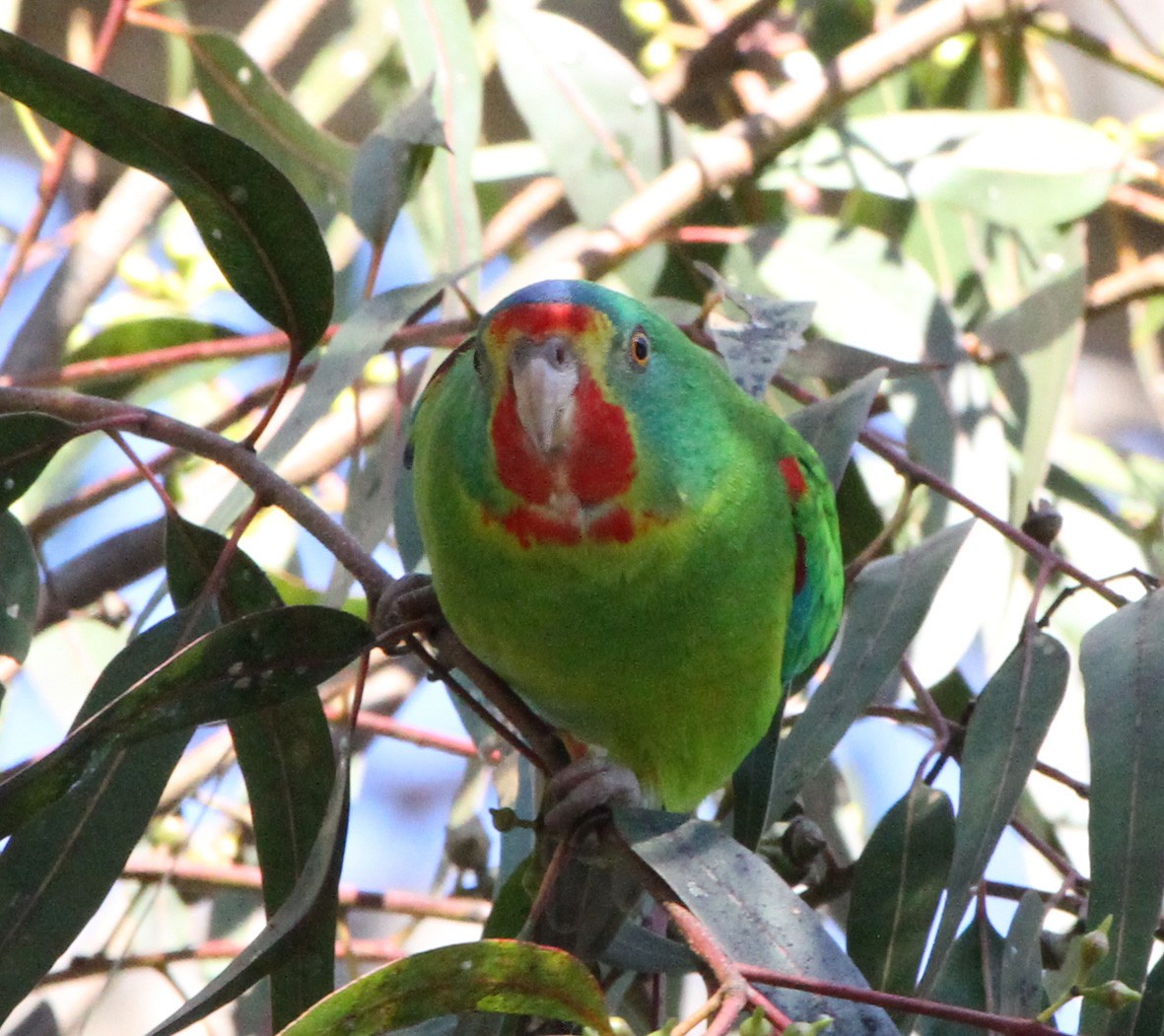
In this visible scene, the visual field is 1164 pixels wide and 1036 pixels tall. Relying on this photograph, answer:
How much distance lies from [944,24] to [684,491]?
1519 millimetres

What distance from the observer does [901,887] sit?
5.41 ft

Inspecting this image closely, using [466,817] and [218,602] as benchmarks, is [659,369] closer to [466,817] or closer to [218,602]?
[218,602]

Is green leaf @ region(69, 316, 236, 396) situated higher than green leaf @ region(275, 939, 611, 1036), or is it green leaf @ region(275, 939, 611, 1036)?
green leaf @ region(69, 316, 236, 396)

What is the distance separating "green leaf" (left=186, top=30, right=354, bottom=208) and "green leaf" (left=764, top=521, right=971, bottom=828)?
1.12 m

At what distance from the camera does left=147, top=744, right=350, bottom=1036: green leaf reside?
127 cm

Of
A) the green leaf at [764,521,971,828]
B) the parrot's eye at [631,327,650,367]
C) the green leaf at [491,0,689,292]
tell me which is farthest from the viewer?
the green leaf at [491,0,689,292]

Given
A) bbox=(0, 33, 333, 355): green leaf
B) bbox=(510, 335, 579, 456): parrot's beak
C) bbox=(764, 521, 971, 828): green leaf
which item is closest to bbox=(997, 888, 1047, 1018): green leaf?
bbox=(764, 521, 971, 828): green leaf

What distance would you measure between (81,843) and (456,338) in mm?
923

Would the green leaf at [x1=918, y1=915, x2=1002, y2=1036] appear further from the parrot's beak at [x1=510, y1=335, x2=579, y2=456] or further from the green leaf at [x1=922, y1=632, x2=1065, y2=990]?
the parrot's beak at [x1=510, y1=335, x2=579, y2=456]

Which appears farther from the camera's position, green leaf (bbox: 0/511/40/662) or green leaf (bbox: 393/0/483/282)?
green leaf (bbox: 393/0/483/282)

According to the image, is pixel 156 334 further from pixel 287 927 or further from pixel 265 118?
pixel 287 927

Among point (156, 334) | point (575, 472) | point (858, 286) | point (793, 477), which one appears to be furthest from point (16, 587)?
point (858, 286)

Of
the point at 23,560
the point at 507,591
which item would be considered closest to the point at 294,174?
the point at 23,560

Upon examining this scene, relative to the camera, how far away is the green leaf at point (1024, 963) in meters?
1.49
